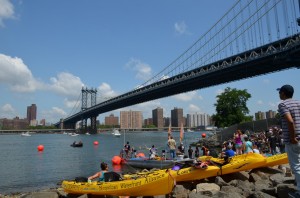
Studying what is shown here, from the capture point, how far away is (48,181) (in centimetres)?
1642

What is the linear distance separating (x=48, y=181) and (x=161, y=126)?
542ft

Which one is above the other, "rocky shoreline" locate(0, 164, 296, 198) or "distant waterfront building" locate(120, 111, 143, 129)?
"distant waterfront building" locate(120, 111, 143, 129)

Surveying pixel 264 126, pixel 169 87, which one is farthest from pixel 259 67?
pixel 169 87

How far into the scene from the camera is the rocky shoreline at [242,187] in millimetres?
6441

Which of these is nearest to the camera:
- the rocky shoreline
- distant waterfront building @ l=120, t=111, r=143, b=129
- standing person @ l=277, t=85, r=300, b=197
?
standing person @ l=277, t=85, r=300, b=197

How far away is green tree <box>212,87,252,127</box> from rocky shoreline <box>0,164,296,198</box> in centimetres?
3089

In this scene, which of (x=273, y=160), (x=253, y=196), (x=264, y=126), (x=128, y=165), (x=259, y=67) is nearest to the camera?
(x=253, y=196)

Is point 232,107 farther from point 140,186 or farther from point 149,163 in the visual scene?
point 140,186

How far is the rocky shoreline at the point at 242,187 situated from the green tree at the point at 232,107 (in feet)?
101

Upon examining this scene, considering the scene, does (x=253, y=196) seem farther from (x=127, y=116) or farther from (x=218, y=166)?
(x=127, y=116)

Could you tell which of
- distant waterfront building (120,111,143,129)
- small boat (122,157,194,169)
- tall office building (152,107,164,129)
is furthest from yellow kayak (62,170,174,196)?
tall office building (152,107,164,129)

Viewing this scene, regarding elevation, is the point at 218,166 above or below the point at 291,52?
below

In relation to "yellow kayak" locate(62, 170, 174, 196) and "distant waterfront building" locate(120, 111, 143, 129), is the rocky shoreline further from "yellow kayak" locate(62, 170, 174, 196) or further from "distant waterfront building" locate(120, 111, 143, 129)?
"distant waterfront building" locate(120, 111, 143, 129)

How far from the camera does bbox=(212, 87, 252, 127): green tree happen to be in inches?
1619
